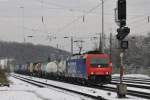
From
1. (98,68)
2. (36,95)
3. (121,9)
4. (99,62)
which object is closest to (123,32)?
(121,9)

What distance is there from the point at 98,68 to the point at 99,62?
0.63m

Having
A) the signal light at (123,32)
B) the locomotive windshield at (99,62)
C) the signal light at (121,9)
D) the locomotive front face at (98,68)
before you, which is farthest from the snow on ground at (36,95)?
the locomotive windshield at (99,62)

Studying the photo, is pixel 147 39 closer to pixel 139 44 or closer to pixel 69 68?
pixel 139 44

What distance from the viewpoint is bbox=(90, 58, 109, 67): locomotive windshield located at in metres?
42.6

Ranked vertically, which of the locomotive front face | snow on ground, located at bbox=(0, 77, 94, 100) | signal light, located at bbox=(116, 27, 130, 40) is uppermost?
signal light, located at bbox=(116, 27, 130, 40)

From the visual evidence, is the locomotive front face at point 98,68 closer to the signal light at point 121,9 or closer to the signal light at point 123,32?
the signal light at point 123,32

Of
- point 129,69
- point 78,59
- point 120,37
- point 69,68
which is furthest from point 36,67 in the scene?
point 120,37

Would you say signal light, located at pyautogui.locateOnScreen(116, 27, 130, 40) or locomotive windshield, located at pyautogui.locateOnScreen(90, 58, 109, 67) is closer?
signal light, located at pyautogui.locateOnScreen(116, 27, 130, 40)

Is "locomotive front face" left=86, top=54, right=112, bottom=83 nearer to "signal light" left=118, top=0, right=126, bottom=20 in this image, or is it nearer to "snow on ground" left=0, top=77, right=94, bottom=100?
"snow on ground" left=0, top=77, right=94, bottom=100

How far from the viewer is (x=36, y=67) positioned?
10188cm

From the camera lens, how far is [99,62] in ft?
140

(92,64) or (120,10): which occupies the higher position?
(120,10)

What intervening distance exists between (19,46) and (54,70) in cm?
4944

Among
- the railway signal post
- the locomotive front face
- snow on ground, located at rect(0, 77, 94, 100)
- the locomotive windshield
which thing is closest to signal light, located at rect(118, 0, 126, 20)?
the railway signal post
